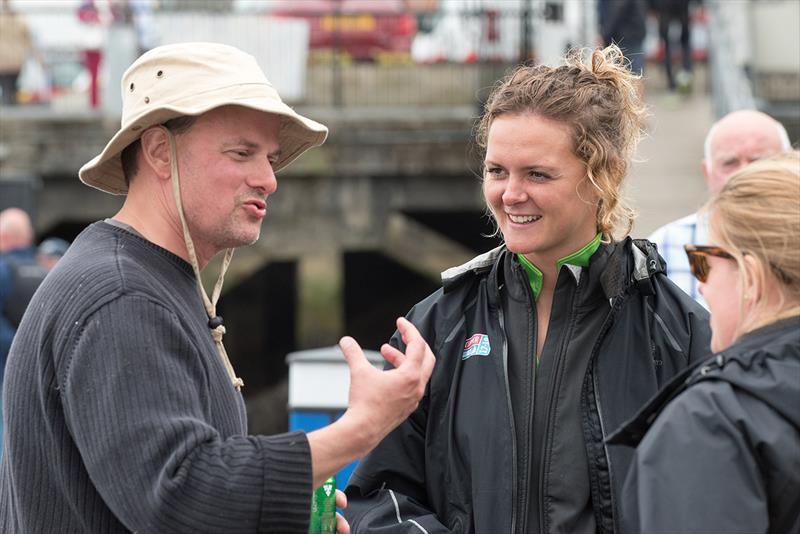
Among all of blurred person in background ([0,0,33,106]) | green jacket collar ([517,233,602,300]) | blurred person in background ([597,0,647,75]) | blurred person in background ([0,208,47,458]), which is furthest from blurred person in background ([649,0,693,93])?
green jacket collar ([517,233,602,300])

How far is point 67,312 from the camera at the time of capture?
257 cm

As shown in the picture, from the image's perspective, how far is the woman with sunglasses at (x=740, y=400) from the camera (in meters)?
2.35

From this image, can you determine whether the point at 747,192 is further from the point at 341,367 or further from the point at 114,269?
the point at 341,367

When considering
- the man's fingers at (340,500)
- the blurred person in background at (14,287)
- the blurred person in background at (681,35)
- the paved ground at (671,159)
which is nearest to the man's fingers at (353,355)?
the man's fingers at (340,500)

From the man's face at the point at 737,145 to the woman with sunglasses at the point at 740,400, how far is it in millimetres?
3035

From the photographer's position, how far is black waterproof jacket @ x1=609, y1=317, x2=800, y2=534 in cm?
234

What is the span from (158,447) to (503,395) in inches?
41.4

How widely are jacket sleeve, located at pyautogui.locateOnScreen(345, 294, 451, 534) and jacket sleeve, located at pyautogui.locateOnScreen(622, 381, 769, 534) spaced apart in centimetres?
88

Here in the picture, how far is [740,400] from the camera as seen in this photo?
2.41 metres

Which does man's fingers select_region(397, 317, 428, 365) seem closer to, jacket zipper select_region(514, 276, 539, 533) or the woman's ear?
jacket zipper select_region(514, 276, 539, 533)

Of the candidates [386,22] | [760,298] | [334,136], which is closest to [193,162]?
[760,298]

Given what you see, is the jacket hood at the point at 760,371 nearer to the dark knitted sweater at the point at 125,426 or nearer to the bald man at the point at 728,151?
the dark knitted sweater at the point at 125,426

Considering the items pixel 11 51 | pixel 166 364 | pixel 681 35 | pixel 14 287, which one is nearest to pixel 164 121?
pixel 166 364

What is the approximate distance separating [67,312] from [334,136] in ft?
34.9
